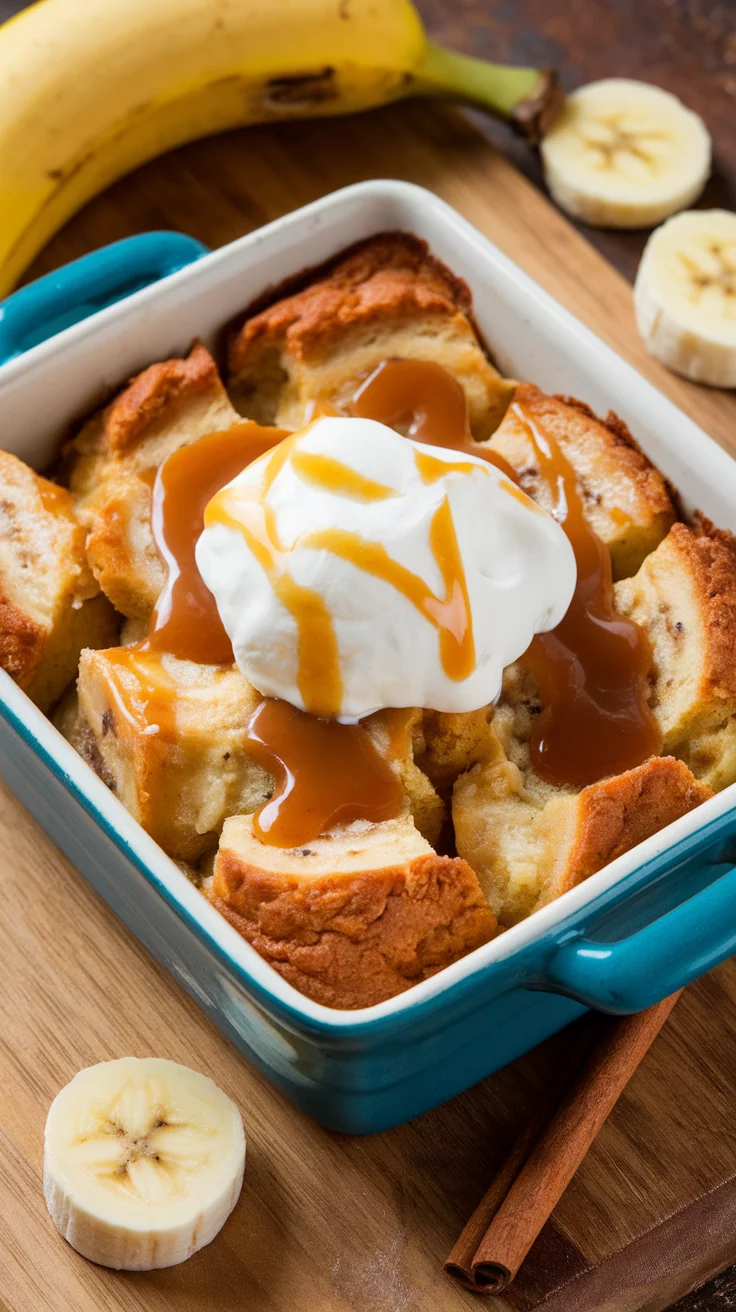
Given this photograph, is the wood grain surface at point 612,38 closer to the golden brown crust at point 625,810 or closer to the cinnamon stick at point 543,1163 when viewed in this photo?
the golden brown crust at point 625,810

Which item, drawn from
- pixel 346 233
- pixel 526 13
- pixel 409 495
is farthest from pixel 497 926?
pixel 526 13

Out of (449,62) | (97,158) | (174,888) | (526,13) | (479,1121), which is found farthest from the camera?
(526,13)

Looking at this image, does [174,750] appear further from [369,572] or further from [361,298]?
[361,298]

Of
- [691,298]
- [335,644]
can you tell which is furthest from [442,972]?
[691,298]

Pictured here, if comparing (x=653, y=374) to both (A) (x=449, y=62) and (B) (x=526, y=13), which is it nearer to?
(A) (x=449, y=62)

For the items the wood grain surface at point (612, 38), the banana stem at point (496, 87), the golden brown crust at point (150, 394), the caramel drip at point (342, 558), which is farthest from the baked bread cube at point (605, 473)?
the wood grain surface at point (612, 38)

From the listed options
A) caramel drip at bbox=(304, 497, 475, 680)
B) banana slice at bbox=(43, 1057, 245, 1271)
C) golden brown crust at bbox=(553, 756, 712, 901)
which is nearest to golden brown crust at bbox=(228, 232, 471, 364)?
caramel drip at bbox=(304, 497, 475, 680)
